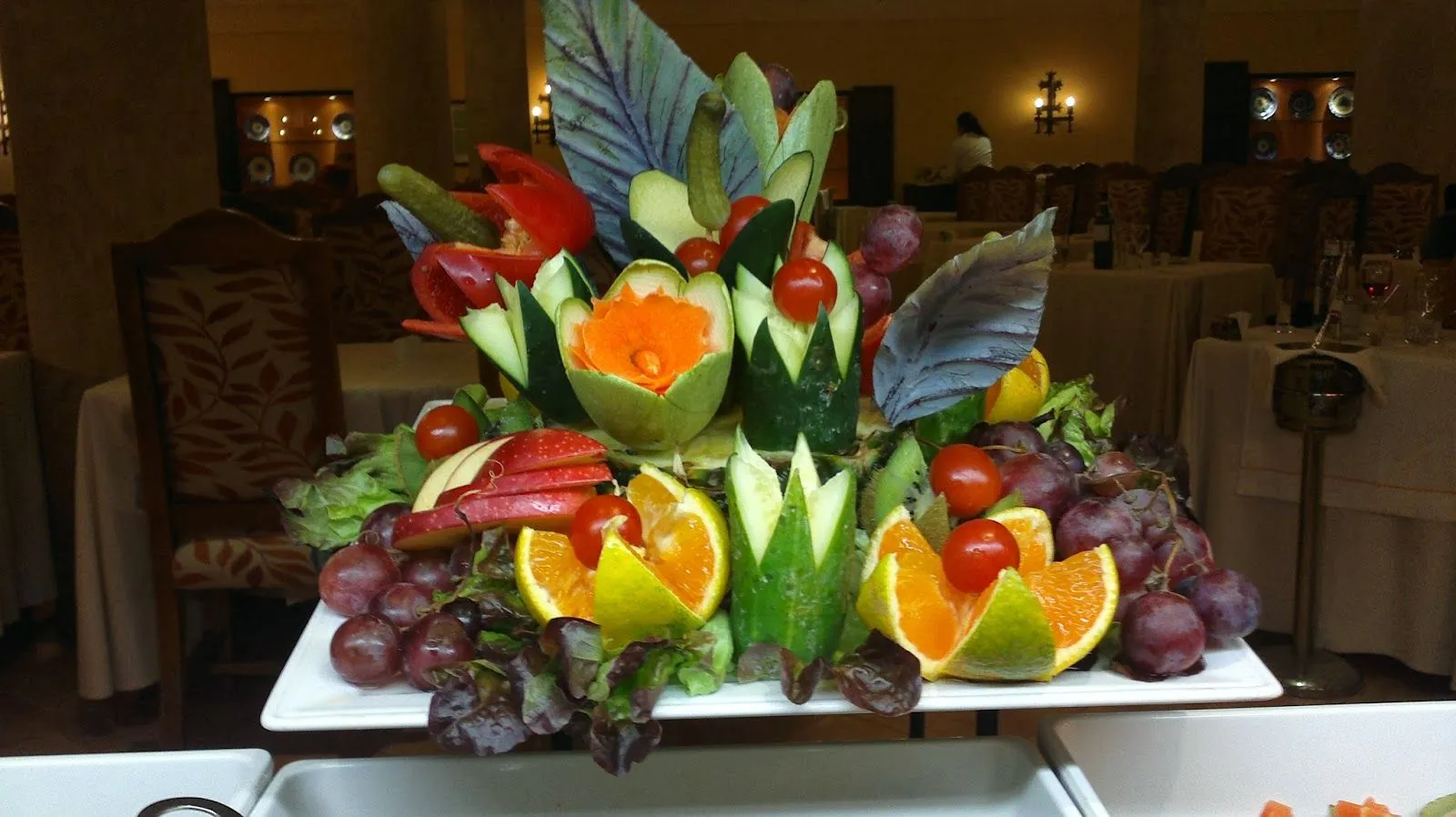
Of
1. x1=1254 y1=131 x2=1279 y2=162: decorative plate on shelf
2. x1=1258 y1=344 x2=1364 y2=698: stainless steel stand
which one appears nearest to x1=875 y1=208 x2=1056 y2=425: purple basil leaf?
x1=1258 y1=344 x2=1364 y2=698: stainless steel stand

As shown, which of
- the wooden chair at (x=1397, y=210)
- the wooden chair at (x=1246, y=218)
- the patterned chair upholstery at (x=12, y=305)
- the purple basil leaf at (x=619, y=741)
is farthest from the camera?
the wooden chair at (x=1397, y=210)


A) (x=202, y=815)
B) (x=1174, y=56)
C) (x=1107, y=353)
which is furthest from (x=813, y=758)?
(x=1174, y=56)

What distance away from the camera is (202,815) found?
74 centimetres

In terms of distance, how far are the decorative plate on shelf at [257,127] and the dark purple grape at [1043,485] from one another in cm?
1377

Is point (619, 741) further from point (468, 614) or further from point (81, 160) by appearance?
point (81, 160)

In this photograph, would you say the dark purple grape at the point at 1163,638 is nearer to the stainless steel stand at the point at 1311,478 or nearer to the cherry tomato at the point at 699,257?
the cherry tomato at the point at 699,257

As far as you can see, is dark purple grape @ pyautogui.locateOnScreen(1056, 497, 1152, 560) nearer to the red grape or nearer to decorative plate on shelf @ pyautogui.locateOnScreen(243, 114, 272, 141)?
the red grape

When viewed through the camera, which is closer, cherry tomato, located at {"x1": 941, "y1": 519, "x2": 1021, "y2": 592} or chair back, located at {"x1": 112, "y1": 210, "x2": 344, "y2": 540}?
cherry tomato, located at {"x1": 941, "y1": 519, "x2": 1021, "y2": 592}

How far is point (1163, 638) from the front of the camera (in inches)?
30.6

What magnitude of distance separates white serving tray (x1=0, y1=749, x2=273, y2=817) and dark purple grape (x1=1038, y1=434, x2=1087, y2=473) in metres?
0.62

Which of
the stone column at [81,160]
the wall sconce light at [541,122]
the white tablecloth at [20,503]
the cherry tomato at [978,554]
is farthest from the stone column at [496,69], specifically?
the cherry tomato at [978,554]

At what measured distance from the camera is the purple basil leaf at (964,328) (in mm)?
878

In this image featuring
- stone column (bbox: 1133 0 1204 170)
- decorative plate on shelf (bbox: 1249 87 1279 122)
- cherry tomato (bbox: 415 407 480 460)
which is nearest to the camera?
cherry tomato (bbox: 415 407 480 460)

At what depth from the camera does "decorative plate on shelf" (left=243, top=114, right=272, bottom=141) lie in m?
13.4
